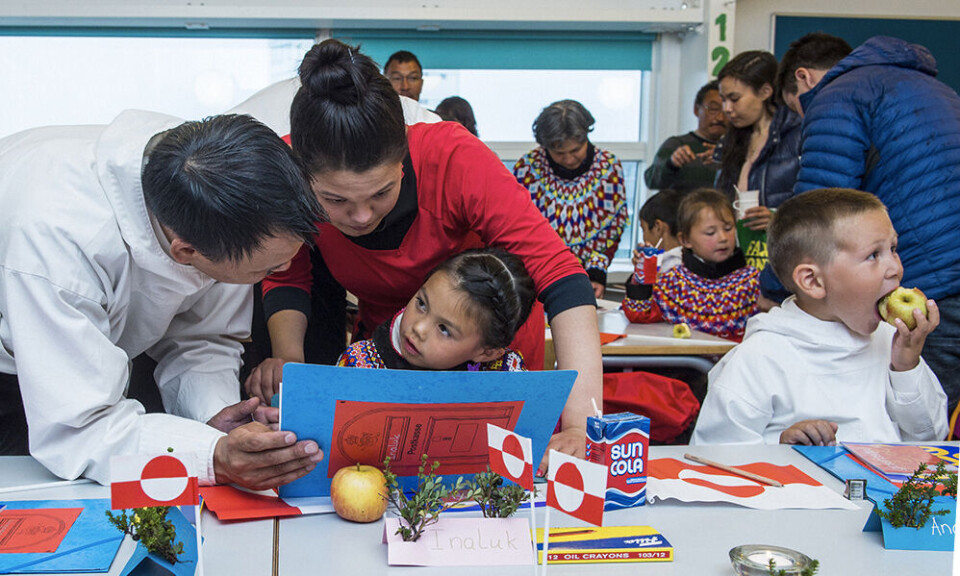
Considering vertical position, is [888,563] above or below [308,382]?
below

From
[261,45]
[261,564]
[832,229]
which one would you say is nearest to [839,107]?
[832,229]

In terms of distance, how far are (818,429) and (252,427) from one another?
0.99 meters

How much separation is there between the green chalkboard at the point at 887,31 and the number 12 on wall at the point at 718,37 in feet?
1.48

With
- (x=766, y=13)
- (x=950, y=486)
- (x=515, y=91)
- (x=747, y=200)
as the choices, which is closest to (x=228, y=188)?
(x=950, y=486)

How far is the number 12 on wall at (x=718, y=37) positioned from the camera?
501cm

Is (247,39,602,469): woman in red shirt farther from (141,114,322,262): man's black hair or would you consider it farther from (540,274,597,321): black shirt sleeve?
(141,114,322,262): man's black hair

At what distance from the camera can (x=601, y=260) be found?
379 cm

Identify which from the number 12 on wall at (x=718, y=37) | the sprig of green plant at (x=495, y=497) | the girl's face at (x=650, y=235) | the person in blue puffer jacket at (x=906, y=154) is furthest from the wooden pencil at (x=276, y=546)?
the number 12 on wall at (x=718, y=37)

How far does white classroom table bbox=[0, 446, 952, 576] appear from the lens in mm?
993

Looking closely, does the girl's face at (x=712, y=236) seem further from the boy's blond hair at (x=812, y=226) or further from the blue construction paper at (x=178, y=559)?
the blue construction paper at (x=178, y=559)

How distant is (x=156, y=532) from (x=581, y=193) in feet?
10.2

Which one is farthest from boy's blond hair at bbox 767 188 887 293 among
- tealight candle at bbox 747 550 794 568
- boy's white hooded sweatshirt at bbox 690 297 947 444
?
tealight candle at bbox 747 550 794 568

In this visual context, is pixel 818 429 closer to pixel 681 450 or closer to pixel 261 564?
pixel 681 450

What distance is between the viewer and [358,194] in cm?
138
